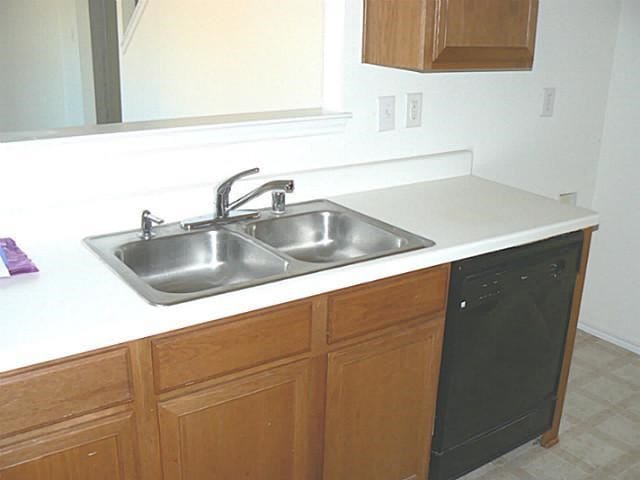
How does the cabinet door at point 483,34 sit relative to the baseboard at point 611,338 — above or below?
above

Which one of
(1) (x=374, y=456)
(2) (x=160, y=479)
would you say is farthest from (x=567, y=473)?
(2) (x=160, y=479)

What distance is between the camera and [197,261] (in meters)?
1.95

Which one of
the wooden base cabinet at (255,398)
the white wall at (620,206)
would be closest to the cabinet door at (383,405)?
the wooden base cabinet at (255,398)

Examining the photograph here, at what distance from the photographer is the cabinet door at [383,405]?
6.04 feet

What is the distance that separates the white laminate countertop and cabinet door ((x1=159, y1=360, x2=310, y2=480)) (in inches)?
8.1

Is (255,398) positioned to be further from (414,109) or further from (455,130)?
(455,130)

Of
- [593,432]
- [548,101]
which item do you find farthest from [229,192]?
[593,432]

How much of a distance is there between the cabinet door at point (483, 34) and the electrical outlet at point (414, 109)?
0.33 metres

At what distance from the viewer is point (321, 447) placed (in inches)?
73.2

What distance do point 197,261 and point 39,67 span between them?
5.13 meters

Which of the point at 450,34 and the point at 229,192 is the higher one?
the point at 450,34

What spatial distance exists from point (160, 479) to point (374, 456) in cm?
67

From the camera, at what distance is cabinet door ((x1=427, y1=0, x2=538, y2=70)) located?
6.73 ft

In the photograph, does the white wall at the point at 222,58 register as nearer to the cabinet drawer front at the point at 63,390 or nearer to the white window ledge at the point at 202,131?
the white window ledge at the point at 202,131
